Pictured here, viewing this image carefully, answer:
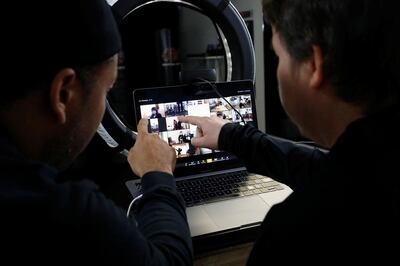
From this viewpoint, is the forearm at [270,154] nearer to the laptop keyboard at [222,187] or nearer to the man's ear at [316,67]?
the laptop keyboard at [222,187]

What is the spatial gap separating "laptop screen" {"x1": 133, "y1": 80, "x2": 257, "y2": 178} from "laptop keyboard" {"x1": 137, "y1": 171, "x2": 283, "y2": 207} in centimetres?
6

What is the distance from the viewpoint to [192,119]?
1.13 metres

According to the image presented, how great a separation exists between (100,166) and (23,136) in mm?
792

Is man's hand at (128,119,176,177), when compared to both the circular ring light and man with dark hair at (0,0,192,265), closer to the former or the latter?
man with dark hair at (0,0,192,265)

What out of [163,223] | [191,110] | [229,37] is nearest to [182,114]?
[191,110]

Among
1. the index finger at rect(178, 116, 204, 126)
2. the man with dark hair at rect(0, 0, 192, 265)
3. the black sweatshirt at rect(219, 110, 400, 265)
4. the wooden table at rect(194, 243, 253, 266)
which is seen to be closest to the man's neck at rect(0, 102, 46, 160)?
the man with dark hair at rect(0, 0, 192, 265)

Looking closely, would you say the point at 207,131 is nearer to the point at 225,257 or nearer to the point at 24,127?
the point at 225,257

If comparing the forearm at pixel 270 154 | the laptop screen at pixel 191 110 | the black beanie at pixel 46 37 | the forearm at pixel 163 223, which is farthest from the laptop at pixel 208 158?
the black beanie at pixel 46 37

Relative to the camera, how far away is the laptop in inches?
40.6

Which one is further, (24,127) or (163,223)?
(163,223)

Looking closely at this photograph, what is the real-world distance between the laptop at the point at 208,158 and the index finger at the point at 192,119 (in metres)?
0.03

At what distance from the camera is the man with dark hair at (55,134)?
50 centimetres

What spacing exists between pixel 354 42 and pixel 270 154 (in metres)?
0.46

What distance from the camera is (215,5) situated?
→ 139 cm
